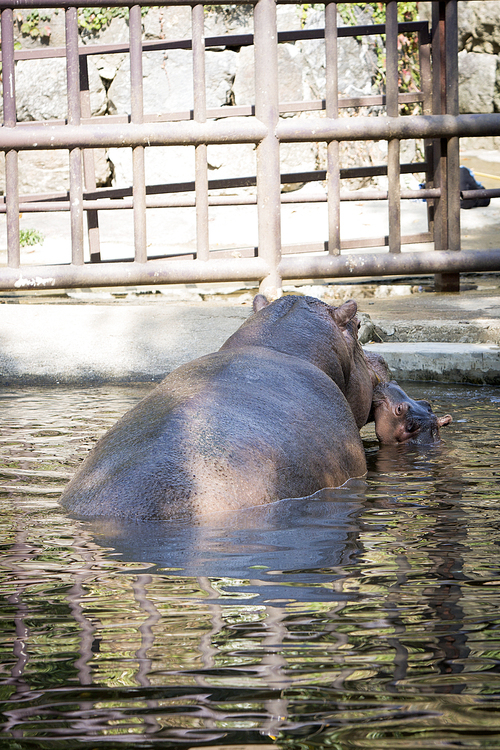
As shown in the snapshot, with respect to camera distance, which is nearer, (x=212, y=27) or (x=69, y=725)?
(x=69, y=725)

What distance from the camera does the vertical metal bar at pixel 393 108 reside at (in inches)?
279

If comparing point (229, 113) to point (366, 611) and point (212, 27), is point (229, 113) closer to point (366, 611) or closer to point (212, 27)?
point (366, 611)

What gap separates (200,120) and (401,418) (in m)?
3.37

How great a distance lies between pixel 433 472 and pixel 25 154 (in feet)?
43.8

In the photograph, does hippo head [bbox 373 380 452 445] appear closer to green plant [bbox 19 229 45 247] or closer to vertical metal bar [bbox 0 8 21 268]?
vertical metal bar [bbox 0 8 21 268]

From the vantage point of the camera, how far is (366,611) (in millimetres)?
1984

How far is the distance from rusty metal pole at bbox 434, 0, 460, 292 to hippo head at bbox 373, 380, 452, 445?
11.5ft

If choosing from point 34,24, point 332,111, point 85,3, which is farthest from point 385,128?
point 34,24

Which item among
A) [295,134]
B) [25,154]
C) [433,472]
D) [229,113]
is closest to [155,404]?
[433,472]

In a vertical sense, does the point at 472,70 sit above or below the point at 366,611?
above

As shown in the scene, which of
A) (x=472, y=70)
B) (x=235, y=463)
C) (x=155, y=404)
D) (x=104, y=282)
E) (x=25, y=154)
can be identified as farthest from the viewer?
(x=472, y=70)

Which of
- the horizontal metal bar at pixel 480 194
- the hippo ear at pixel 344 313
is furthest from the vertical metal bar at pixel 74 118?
the horizontal metal bar at pixel 480 194

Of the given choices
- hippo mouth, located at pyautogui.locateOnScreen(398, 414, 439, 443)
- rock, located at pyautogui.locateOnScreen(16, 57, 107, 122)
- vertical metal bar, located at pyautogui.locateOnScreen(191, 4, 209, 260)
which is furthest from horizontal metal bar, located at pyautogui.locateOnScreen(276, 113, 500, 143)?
rock, located at pyautogui.locateOnScreen(16, 57, 107, 122)

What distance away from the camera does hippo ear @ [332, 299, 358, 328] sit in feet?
13.8
